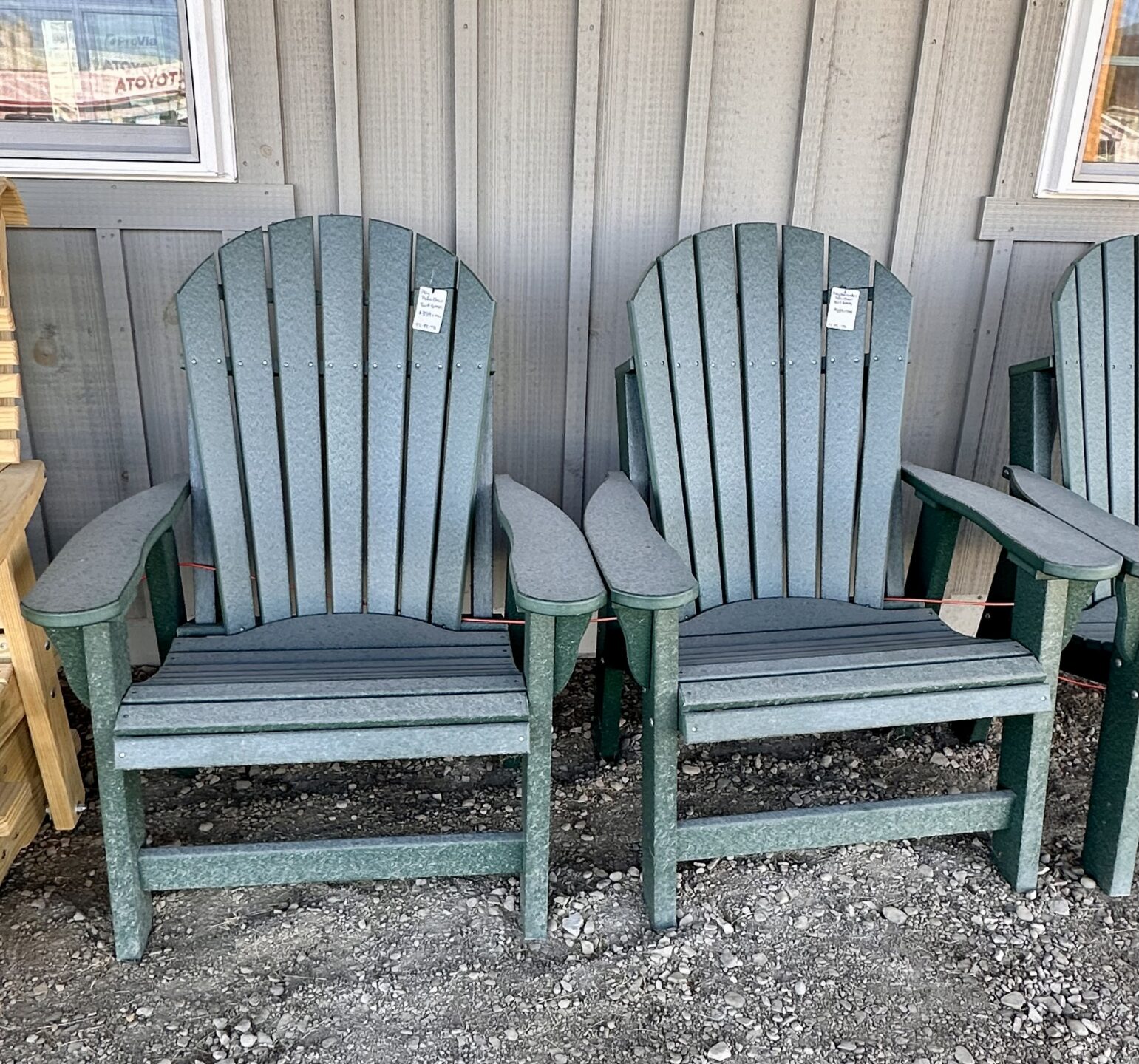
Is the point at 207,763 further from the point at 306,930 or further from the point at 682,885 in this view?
the point at 682,885

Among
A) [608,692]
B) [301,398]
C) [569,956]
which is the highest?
[301,398]

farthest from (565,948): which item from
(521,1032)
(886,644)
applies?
(886,644)

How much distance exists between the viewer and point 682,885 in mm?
1708

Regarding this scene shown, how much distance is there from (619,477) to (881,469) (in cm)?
56

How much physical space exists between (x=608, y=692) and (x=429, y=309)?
0.87 meters

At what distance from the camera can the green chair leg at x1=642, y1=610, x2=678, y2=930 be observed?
1438 mm

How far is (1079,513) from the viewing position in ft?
5.64

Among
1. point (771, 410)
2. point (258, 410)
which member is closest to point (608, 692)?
point (771, 410)

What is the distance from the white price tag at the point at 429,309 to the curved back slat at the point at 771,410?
389 mm

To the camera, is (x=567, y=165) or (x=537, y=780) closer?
(x=537, y=780)

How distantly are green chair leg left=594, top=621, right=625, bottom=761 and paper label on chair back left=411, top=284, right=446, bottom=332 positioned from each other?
70 cm

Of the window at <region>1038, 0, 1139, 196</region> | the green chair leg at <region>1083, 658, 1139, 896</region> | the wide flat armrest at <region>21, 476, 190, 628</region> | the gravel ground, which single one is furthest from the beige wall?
the green chair leg at <region>1083, 658, 1139, 896</region>

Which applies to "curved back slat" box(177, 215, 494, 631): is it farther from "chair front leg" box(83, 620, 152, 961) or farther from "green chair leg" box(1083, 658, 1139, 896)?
"green chair leg" box(1083, 658, 1139, 896)

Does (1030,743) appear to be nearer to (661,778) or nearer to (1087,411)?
(661,778)
